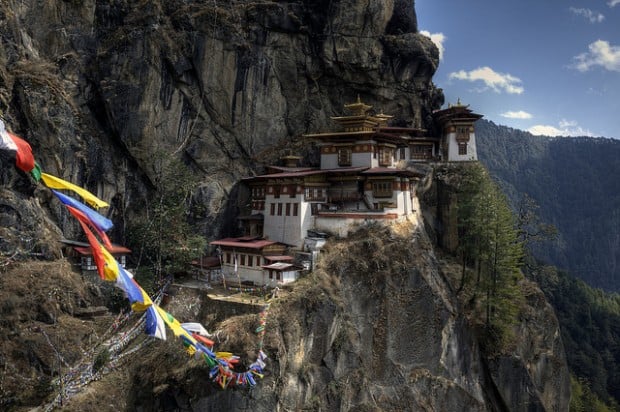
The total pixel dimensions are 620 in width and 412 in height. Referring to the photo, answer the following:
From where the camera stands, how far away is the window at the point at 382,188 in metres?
41.0

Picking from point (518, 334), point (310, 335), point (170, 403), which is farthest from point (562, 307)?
point (170, 403)

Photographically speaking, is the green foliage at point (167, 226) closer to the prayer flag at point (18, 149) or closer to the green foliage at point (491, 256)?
the green foliage at point (491, 256)

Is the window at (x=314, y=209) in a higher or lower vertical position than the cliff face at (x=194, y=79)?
lower

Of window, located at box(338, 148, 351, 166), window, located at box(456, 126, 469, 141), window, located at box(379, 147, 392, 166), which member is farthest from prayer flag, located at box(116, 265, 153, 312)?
window, located at box(456, 126, 469, 141)

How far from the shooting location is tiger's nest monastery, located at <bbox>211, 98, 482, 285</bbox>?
37.7m

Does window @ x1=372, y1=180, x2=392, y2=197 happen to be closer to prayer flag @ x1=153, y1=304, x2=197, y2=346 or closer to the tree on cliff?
the tree on cliff

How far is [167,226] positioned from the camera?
4141 cm

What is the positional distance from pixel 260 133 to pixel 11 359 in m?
28.6

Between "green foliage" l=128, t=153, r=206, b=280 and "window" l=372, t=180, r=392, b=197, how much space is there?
47.0ft

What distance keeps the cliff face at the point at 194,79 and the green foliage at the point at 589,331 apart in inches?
1585

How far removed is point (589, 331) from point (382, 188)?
76.1 metres

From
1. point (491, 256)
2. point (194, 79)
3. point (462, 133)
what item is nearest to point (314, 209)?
point (491, 256)

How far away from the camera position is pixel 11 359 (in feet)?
94.7

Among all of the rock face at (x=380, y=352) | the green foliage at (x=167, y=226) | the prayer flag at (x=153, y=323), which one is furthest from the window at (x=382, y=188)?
the prayer flag at (x=153, y=323)
